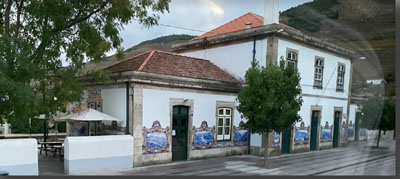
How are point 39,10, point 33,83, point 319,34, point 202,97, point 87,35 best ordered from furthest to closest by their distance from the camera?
point 202,97, point 87,35, point 33,83, point 39,10, point 319,34

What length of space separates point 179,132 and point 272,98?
9.13ft

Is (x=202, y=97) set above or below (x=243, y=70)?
below

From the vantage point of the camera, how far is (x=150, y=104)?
8.24 m

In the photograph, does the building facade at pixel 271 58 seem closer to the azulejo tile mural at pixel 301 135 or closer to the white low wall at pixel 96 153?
the azulejo tile mural at pixel 301 135

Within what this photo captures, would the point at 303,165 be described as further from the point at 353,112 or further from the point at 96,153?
the point at 353,112

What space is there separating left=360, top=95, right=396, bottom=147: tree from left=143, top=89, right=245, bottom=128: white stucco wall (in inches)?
235

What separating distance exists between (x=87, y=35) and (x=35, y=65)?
1.24 metres

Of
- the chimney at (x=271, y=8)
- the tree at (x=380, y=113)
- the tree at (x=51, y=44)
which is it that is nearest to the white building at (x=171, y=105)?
the tree at (x=51, y=44)

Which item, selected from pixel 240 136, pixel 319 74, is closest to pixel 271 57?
pixel 319 74

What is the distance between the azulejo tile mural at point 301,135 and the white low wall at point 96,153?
641 centimetres

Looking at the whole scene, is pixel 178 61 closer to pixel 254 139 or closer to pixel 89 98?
pixel 89 98

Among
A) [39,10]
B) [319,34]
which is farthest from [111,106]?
[319,34]

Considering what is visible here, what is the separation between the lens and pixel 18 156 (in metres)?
5.93

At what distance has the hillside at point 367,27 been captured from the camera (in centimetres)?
275
